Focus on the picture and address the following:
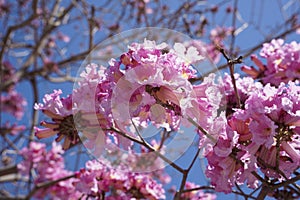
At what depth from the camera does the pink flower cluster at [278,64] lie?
167cm

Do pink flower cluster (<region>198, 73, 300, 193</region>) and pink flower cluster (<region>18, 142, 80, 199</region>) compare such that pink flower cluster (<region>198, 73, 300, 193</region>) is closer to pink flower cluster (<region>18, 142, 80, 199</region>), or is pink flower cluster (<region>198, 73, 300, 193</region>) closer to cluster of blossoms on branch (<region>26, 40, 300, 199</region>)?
cluster of blossoms on branch (<region>26, 40, 300, 199</region>)

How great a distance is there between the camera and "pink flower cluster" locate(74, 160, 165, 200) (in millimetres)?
1658

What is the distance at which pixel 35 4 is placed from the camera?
3127mm

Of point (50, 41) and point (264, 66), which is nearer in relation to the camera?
point (264, 66)

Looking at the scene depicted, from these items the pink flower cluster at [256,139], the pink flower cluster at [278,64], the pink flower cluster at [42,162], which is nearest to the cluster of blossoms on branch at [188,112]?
the pink flower cluster at [256,139]

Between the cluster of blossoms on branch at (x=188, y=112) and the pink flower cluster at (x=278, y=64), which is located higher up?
the pink flower cluster at (x=278, y=64)

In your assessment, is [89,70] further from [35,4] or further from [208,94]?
[35,4]

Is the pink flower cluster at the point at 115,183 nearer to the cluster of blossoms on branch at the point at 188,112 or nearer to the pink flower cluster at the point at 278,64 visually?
the cluster of blossoms on branch at the point at 188,112

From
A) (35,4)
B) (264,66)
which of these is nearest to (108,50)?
(35,4)

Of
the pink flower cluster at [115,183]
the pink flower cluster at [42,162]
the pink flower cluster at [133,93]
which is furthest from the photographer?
the pink flower cluster at [42,162]

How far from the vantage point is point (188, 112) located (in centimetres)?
106

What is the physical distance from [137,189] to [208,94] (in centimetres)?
79

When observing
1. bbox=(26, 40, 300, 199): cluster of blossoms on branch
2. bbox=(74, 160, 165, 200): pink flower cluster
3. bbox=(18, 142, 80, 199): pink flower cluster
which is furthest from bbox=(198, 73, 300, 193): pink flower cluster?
bbox=(18, 142, 80, 199): pink flower cluster

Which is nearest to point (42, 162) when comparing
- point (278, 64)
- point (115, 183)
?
point (115, 183)
